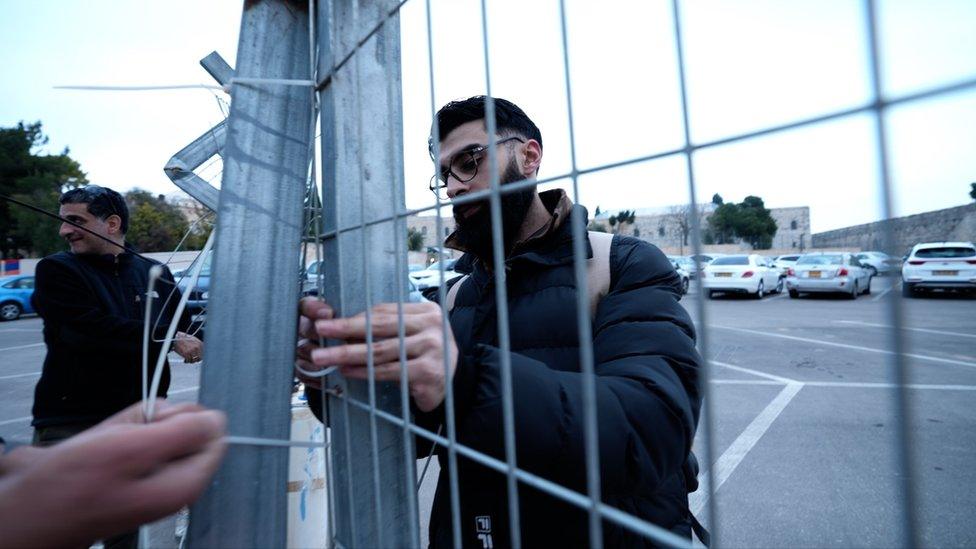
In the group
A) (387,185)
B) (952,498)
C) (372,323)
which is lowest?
(952,498)

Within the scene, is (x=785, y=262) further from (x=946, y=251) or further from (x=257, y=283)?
(x=257, y=283)

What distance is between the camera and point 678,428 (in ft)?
2.94

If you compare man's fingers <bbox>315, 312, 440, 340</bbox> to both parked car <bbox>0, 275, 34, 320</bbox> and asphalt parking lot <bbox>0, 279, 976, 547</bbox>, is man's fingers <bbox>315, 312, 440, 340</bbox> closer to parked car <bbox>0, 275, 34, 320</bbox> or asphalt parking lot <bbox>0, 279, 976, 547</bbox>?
asphalt parking lot <bbox>0, 279, 976, 547</bbox>

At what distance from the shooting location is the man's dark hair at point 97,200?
263 cm

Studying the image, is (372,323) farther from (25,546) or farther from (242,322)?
(25,546)

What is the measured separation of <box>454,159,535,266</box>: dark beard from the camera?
1.39m

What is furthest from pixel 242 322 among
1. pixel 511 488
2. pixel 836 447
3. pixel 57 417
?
pixel 836 447

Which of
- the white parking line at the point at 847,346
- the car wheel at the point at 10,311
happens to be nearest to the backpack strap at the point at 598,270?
the white parking line at the point at 847,346

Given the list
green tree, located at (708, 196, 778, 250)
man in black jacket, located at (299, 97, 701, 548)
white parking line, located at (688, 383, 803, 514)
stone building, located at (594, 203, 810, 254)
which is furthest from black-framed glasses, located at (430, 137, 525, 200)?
white parking line, located at (688, 383, 803, 514)

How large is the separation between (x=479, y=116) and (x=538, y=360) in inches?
29.5

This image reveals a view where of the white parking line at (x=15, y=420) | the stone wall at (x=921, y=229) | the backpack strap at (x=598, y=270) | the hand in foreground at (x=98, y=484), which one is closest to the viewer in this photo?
the stone wall at (x=921, y=229)

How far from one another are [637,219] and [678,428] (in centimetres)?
40

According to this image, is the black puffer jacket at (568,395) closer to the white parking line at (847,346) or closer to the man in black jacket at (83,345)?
the man in black jacket at (83,345)

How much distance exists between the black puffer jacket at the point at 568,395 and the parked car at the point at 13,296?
760 inches
